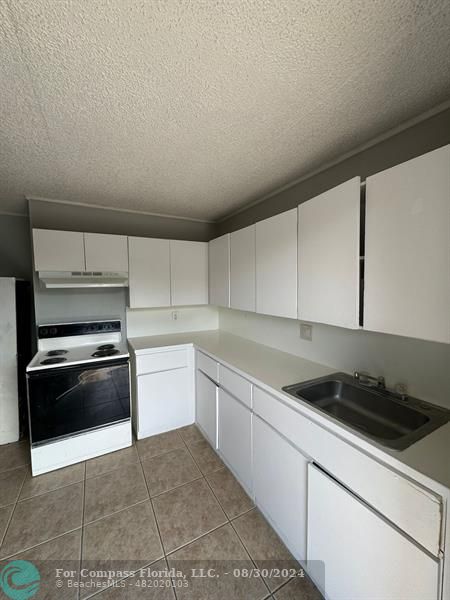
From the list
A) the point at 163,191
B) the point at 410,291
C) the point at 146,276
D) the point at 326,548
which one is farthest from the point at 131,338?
the point at 410,291

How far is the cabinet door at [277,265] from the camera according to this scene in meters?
1.63

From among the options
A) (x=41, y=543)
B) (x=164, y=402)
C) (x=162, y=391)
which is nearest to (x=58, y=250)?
(x=162, y=391)

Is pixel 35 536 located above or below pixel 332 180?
below

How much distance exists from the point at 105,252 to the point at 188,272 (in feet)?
2.84

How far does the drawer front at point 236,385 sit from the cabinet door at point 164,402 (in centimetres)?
69

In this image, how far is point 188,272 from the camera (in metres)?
2.77

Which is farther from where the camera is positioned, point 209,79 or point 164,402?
point 164,402

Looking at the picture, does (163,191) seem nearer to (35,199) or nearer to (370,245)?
(35,199)

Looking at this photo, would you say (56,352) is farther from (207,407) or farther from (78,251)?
(207,407)

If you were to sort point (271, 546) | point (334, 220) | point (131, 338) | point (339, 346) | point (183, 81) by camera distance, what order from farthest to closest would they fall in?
point (131, 338)
point (339, 346)
point (271, 546)
point (334, 220)
point (183, 81)

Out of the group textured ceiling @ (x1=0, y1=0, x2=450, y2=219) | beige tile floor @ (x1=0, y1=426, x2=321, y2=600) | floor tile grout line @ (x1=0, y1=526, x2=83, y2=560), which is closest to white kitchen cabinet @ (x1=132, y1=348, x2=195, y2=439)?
beige tile floor @ (x1=0, y1=426, x2=321, y2=600)

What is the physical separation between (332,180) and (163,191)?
Answer: 1447mm

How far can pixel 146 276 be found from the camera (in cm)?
256

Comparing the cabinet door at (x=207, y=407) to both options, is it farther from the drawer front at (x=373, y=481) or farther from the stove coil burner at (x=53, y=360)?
the stove coil burner at (x=53, y=360)
